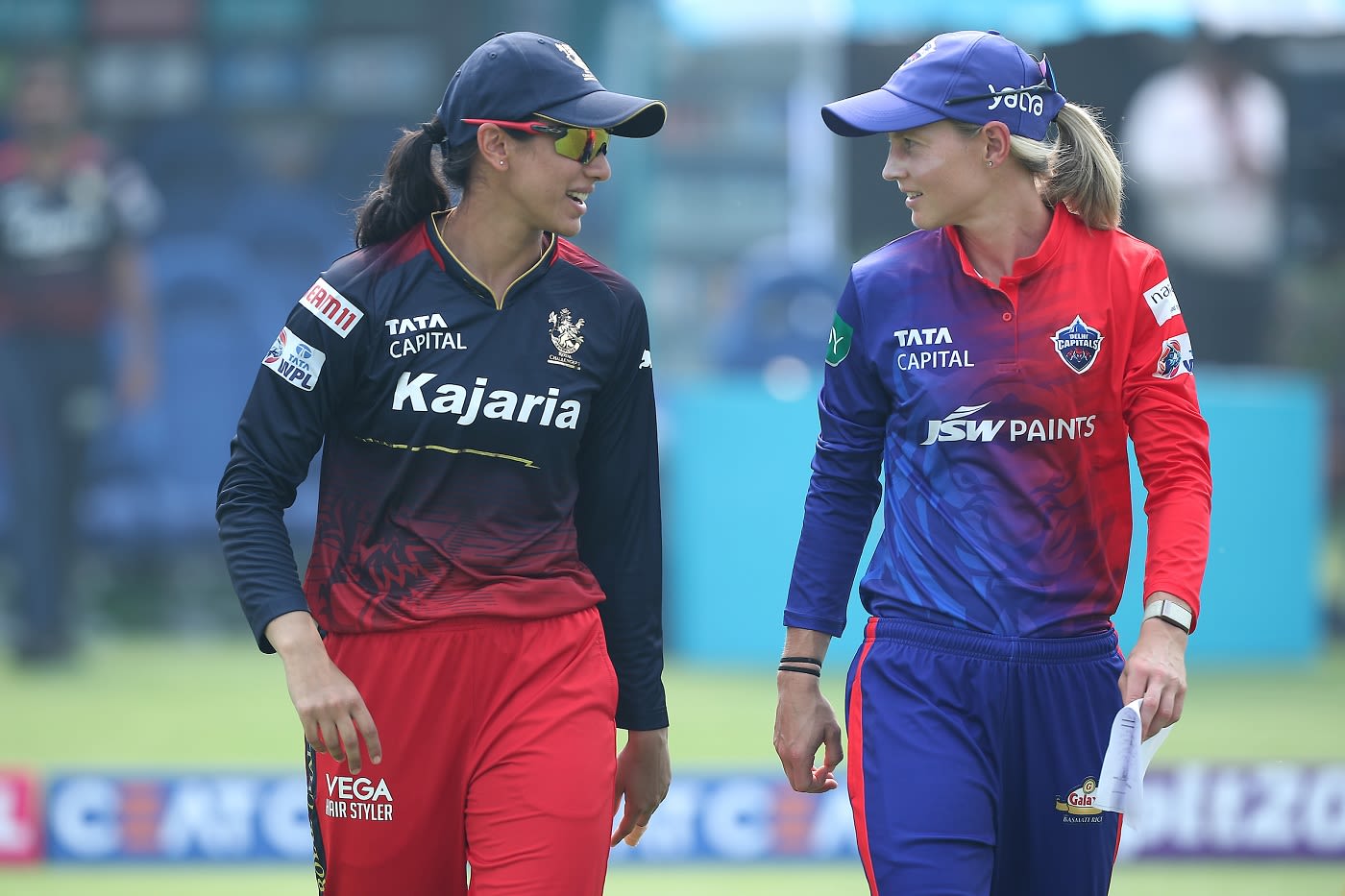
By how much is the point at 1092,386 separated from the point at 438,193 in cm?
126

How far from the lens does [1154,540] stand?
3.11 metres

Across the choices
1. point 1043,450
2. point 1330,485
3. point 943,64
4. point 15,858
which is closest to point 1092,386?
point 1043,450

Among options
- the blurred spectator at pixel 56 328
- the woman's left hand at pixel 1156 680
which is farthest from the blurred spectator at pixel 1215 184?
the woman's left hand at pixel 1156 680

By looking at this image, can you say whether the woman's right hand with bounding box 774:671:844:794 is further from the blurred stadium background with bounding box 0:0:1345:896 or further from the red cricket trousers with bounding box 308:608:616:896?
the blurred stadium background with bounding box 0:0:1345:896

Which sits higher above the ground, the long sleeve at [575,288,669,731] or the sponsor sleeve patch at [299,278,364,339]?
the sponsor sleeve patch at [299,278,364,339]

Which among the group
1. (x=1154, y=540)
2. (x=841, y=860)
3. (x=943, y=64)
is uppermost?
(x=943, y=64)

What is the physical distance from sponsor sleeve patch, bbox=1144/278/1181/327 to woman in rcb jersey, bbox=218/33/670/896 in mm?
938

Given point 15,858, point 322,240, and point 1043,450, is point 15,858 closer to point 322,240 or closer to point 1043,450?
point 1043,450

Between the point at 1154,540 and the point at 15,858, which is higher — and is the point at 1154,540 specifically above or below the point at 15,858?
above

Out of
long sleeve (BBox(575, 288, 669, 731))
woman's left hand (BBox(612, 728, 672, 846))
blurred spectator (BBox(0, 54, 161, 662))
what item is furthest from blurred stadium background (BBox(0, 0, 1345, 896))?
long sleeve (BBox(575, 288, 669, 731))

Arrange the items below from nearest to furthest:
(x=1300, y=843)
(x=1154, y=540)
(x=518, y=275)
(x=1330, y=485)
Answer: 1. (x=1154, y=540)
2. (x=518, y=275)
3. (x=1300, y=843)
4. (x=1330, y=485)

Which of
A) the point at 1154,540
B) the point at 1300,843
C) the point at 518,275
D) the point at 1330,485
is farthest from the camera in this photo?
the point at 1330,485

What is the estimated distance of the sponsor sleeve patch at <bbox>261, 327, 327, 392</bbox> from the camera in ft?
→ 10.3

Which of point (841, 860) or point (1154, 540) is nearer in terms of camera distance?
point (1154, 540)
